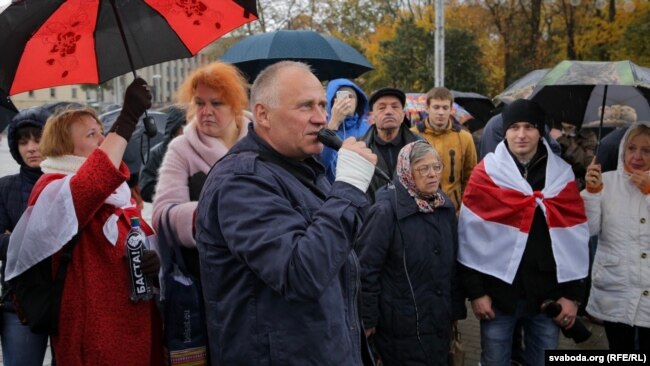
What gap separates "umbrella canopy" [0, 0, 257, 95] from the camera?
264 cm

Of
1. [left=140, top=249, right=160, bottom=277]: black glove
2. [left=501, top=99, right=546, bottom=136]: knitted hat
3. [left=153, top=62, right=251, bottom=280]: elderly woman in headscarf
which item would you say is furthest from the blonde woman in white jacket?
[left=140, top=249, right=160, bottom=277]: black glove

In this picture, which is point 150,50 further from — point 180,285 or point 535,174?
point 535,174

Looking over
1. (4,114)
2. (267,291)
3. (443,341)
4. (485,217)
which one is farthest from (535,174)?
(4,114)

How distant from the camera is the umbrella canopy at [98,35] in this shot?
2637 millimetres

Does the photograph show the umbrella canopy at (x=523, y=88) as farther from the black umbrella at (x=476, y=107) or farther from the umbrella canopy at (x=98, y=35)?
the black umbrella at (x=476, y=107)

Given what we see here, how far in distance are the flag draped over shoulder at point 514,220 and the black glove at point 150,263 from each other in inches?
75.4

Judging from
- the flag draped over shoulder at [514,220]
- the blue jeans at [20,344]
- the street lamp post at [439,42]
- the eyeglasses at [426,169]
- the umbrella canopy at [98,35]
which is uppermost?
the street lamp post at [439,42]

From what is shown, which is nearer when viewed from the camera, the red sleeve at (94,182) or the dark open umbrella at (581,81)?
the red sleeve at (94,182)

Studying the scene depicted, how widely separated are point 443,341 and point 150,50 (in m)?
2.37

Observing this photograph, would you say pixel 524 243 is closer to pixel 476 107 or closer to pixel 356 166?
pixel 356 166

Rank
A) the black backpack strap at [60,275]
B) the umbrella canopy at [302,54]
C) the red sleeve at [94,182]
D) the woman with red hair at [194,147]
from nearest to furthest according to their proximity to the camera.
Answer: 1. the red sleeve at [94,182]
2. the black backpack strap at [60,275]
3. the woman with red hair at [194,147]
4. the umbrella canopy at [302,54]

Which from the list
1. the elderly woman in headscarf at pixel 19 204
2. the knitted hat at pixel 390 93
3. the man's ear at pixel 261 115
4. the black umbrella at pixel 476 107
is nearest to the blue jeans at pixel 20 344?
the elderly woman in headscarf at pixel 19 204

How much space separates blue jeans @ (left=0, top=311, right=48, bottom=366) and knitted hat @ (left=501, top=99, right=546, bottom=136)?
3037 millimetres

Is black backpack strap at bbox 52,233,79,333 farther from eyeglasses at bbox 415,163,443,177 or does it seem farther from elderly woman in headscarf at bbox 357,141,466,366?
eyeglasses at bbox 415,163,443,177
